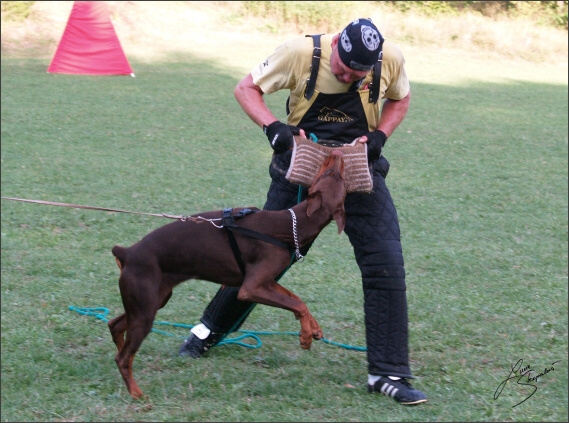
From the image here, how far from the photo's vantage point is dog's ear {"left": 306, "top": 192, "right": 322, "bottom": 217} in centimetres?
412

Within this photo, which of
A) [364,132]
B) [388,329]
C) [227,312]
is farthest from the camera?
[227,312]

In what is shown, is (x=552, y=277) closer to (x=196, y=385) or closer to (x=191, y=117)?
(x=196, y=385)

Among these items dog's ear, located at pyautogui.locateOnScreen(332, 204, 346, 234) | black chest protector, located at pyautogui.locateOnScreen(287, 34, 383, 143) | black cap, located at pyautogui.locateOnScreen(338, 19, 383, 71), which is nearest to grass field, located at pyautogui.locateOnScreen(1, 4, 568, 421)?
dog's ear, located at pyautogui.locateOnScreen(332, 204, 346, 234)

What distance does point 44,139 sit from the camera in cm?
1109

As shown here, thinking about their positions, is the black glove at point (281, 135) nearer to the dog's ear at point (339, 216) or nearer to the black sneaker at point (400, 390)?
the dog's ear at point (339, 216)

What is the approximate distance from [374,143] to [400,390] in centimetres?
134

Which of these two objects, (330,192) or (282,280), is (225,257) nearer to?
(330,192)

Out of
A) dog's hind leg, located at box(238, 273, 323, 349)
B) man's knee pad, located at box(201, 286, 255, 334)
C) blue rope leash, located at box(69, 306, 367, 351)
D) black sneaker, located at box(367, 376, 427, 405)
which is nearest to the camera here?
dog's hind leg, located at box(238, 273, 323, 349)

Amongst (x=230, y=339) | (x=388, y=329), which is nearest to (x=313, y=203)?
(x=388, y=329)

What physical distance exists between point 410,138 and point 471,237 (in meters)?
5.16

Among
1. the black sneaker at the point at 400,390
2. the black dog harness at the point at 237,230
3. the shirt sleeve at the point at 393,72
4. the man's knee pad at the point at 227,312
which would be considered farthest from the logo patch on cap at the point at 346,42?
the black sneaker at the point at 400,390

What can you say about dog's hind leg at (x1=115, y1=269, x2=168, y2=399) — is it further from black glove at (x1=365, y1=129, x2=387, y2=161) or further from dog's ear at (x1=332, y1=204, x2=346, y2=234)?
black glove at (x1=365, y1=129, x2=387, y2=161)

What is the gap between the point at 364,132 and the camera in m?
4.45

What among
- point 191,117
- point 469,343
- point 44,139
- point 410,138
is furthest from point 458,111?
point 469,343
